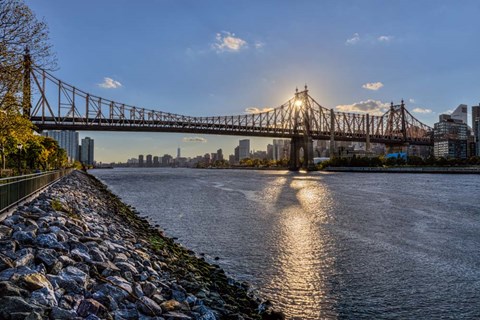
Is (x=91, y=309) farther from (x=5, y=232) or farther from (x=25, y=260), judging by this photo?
(x=5, y=232)

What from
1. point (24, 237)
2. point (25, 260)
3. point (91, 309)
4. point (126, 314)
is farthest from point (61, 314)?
point (24, 237)

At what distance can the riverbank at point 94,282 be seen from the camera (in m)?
5.08

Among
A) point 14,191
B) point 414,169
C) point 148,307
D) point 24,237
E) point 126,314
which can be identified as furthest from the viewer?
point 414,169

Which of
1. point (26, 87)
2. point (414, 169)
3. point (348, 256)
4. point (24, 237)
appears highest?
point (26, 87)

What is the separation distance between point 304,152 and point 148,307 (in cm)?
11738

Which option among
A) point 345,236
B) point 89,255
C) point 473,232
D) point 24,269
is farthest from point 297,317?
point 473,232

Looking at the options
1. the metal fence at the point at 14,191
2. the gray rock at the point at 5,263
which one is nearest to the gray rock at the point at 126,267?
the gray rock at the point at 5,263

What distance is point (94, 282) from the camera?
6.32 metres

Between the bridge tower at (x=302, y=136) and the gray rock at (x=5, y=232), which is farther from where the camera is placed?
the bridge tower at (x=302, y=136)

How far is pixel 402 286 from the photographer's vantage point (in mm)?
10062

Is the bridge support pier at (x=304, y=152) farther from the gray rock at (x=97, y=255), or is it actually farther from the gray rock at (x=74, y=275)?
the gray rock at (x=74, y=275)

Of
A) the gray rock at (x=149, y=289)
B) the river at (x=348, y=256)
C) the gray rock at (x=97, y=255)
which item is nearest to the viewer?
the gray rock at (x=149, y=289)

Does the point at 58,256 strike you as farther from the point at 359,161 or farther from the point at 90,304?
the point at 359,161

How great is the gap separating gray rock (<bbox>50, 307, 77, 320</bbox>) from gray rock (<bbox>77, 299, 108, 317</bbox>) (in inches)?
7.6
